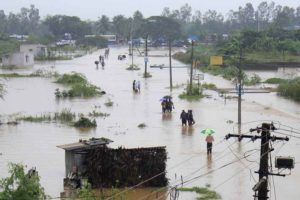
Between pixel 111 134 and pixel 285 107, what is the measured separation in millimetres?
13208

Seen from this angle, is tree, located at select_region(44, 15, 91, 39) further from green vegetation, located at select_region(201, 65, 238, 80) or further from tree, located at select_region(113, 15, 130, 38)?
green vegetation, located at select_region(201, 65, 238, 80)

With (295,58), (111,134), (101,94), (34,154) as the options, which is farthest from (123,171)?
(295,58)

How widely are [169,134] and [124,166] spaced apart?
9.05 meters

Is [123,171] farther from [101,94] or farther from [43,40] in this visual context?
[43,40]

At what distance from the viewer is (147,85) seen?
154 ft

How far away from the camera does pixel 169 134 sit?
82.8 feet

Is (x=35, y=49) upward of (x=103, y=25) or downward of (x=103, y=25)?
downward

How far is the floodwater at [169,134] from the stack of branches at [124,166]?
0.77 meters

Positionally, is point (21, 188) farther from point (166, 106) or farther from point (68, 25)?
point (68, 25)

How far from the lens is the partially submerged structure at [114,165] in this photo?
16.3 m

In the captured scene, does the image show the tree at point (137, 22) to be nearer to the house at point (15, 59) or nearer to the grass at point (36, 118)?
the house at point (15, 59)

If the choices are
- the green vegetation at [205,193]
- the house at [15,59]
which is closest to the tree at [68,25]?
the house at [15,59]

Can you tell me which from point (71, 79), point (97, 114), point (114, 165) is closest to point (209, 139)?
point (114, 165)

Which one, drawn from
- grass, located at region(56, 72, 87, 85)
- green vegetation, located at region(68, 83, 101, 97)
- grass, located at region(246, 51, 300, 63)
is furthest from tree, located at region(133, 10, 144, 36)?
green vegetation, located at region(68, 83, 101, 97)
